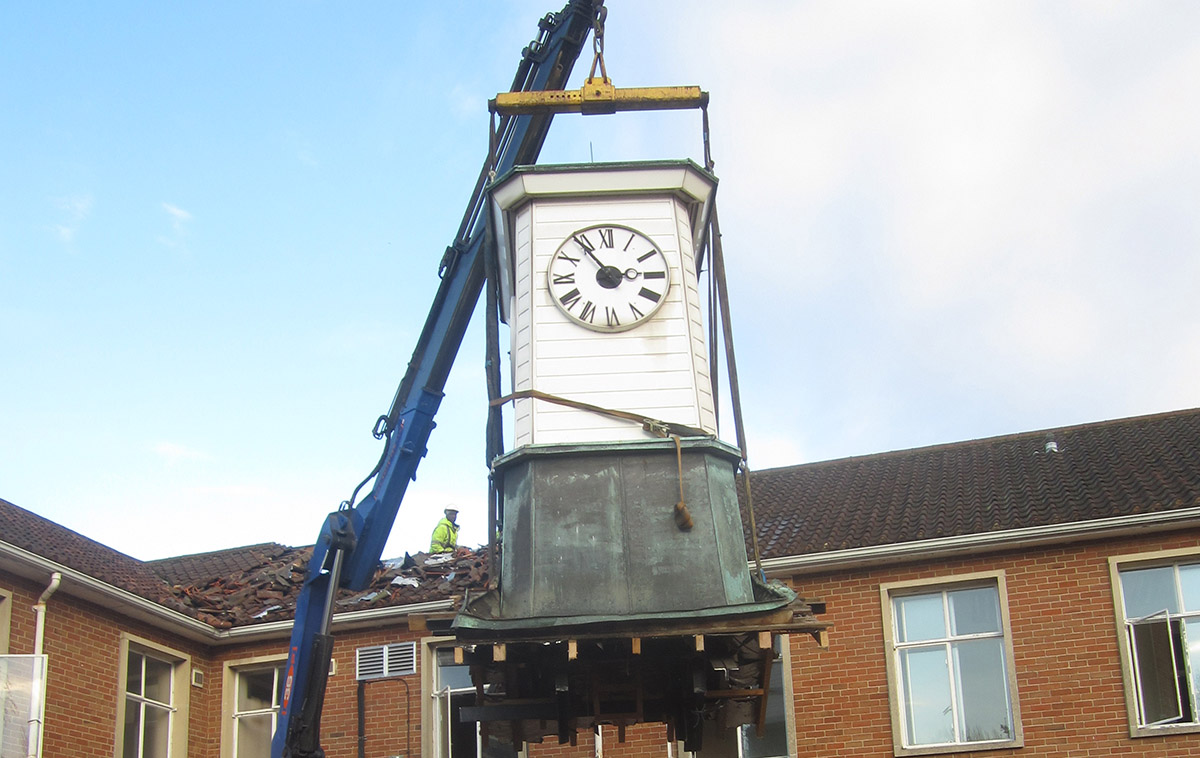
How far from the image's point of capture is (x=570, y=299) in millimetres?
12312

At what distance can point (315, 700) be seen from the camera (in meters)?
13.3

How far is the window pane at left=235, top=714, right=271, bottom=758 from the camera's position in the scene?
1869cm

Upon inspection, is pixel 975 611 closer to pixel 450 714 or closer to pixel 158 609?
pixel 450 714

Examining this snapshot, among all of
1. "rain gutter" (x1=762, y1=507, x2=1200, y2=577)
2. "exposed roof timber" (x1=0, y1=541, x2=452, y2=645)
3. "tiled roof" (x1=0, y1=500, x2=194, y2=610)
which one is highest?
"tiled roof" (x1=0, y1=500, x2=194, y2=610)

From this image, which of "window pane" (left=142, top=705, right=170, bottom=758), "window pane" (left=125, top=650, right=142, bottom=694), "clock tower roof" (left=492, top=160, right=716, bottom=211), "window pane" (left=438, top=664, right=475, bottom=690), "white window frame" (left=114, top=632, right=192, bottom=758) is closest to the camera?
"clock tower roof" (left=492, top=160, right=716, bottom=211)

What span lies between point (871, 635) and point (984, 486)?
2831mm

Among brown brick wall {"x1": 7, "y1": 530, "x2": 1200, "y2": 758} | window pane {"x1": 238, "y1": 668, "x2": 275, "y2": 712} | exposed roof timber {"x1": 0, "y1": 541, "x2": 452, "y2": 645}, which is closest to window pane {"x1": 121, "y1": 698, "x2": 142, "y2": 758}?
brown brick wall {"x1": 7, "y1": 530, "x2": 1200, "y2": 758}

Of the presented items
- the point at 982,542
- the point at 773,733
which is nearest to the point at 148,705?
the point at 773,733

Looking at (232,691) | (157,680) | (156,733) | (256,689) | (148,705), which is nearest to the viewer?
(148,705)

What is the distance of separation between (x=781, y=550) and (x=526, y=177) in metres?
6.52

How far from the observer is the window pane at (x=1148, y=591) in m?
16.2

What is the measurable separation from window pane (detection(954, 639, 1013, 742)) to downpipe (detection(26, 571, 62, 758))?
9392mm

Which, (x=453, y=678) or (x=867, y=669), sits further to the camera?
(x=453, y=678)

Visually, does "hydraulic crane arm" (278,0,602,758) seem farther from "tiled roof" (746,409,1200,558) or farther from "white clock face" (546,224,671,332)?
Answer: "tiled roof" (746,409,1200,558)
